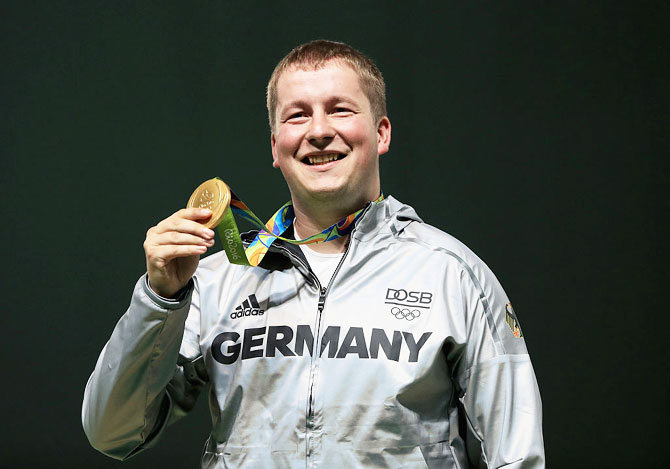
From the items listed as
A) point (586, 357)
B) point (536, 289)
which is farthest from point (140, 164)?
point (586, 357)

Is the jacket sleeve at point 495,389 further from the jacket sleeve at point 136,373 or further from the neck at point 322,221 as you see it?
the jacket sleeve at point 136,373

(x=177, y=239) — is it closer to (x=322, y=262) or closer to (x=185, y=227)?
(x=185, y=227)

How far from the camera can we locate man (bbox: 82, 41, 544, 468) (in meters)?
1.53

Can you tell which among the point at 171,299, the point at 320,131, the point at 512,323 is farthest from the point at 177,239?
the point at 512,323

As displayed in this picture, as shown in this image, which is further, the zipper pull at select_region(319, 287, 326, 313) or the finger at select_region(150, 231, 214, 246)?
the zipper pull at select_region(319, 287, 326, 313)

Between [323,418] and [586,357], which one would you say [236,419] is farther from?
[586,357]

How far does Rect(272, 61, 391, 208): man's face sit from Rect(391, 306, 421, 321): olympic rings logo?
27 cm

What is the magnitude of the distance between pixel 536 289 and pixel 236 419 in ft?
7.52

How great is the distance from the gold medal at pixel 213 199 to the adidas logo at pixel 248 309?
233 mm

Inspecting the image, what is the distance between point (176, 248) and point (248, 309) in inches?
11.5

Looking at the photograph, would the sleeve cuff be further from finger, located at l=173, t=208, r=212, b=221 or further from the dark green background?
the dark green background

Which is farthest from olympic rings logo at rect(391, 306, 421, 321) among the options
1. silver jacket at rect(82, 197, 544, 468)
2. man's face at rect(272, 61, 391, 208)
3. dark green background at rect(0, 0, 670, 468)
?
dark green background at rect(0, 0, 670, 468)

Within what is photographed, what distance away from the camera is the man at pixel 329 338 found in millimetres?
1532

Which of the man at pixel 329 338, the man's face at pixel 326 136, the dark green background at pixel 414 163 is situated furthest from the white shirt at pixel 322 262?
the dark green background at pixel 414 163
